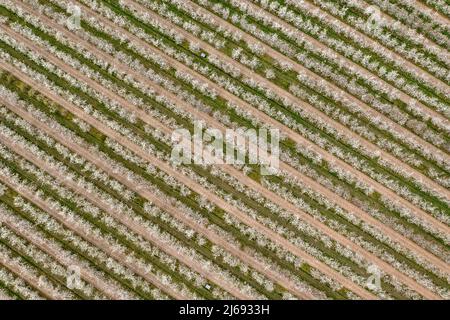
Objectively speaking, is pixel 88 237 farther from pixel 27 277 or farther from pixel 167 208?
pixel 167 208

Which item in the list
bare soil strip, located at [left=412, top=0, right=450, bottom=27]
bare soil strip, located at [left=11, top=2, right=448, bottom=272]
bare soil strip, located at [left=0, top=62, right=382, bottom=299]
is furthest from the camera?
bare soil strip, located at [left=412, top=0, right=450, bottom=27]

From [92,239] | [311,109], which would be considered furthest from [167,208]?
[311,109]

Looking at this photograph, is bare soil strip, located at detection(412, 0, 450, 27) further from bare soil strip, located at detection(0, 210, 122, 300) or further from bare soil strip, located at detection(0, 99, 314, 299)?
bare soil strip, located at detection(0, 210, 122, 300)

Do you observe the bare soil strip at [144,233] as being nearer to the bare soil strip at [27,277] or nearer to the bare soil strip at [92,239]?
the bare soil strip at [92,239]

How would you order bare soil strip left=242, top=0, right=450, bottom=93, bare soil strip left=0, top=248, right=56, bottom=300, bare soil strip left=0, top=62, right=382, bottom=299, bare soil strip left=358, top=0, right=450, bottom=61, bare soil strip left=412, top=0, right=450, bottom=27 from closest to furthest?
bare soil strip left=0, top=248, right=56, bottom=300 < bare soil strip left=0, top=62, right=382, bottom=299 < bare soil strip left=242, top=0, right=450, bottom=93 < bare soil strip left=358, top=0, right=450, bottom=61 < bare soil strip left=412, top=0, right=450, bottom=27

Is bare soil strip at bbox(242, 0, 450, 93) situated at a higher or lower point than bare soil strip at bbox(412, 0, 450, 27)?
lower

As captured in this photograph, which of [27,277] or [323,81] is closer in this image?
[27,277]

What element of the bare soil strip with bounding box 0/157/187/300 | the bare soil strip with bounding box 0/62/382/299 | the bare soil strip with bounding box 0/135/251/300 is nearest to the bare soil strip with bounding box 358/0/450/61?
the bare soil strip with bounding box 0/62/382/299

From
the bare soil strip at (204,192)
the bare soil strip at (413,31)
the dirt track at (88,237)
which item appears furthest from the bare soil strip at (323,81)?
the dirt track at (88,237)
